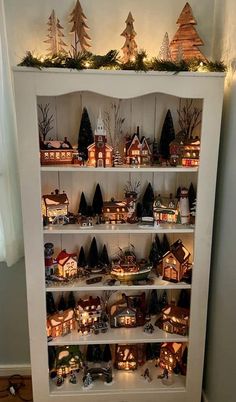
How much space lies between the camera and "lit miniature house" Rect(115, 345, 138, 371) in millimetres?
1994

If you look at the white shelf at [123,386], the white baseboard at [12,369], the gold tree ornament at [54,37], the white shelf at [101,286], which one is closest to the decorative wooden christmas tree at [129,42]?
the gold tree ornament at [54,37]

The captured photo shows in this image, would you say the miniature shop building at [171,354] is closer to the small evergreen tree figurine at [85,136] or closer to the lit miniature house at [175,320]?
the lit miniature house at [175,320]

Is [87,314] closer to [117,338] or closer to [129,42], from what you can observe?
[117,338]

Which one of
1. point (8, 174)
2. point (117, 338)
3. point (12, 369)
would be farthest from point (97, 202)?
point (12, 369)

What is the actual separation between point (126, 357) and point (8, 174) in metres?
1.21

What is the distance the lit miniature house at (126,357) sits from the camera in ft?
6.54

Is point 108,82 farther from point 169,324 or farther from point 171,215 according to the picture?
point 169,324

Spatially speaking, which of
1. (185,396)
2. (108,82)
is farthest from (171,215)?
(185,396)

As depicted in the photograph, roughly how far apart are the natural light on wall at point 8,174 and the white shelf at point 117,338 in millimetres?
502

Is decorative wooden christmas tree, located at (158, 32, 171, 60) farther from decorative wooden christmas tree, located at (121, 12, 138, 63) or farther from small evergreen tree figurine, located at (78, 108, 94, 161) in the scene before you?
small evergreen tree figurine, located at (78, 108, 94, 161)

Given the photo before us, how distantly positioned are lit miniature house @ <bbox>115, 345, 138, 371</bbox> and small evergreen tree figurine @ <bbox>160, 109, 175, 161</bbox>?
3.57 ft

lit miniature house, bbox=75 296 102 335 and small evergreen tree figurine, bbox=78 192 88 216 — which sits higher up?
small evergreen tree figurine, bbox=78 192 88 216

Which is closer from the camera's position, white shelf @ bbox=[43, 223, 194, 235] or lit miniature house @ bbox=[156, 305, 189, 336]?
white shelf @ bbox=[43, 223, 194, 235]

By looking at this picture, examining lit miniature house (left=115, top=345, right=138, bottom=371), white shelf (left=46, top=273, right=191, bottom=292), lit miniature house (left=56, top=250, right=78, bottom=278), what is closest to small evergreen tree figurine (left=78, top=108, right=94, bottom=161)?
lit miniature house (left=56, top=250, right=78, bottom=278)
